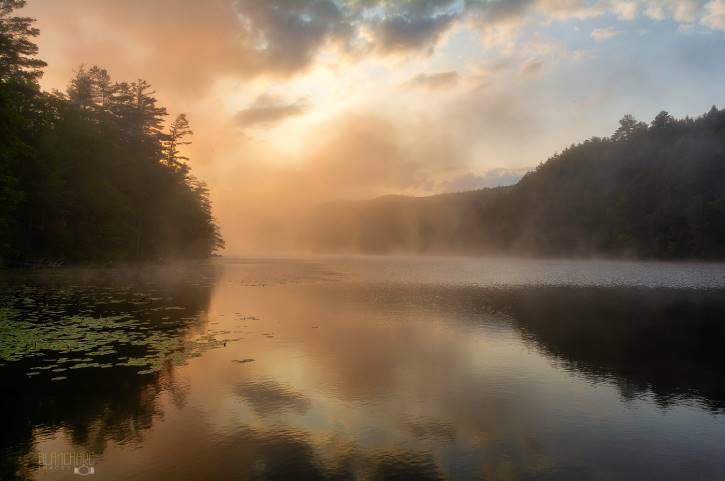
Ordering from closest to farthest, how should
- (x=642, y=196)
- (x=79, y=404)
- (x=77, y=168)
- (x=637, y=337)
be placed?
(x=79, y=404) < (x=637, y=337) < (x=77, y=168) < (x=642, y=196)

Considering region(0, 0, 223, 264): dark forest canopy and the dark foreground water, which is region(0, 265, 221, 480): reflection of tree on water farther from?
region(0, 0, 223, 264): dark forest canopy

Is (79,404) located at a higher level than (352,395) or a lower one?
higher

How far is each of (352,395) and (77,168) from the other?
61.3 metres

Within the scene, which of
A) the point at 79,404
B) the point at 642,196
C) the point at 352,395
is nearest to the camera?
the point at 79,404

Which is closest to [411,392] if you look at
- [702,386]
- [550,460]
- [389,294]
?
[550,460]

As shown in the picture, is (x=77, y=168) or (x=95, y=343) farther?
(x=77, y=168)

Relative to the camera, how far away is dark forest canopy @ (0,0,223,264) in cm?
4753

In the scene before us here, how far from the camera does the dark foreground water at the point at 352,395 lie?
30.1 feet

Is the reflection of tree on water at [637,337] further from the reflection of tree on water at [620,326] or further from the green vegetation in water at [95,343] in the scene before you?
the green vegetation in water at [95,343]

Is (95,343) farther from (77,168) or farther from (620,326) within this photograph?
(77,168)

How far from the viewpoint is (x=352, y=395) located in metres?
13.7

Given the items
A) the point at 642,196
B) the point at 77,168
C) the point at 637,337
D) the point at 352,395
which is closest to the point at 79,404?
the point at 352,395

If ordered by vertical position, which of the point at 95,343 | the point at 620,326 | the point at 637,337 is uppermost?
the point at 95,343

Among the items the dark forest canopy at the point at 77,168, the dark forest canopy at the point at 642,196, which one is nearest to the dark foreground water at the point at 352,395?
the dark forest canopy at the point at 77,168
